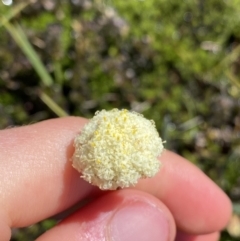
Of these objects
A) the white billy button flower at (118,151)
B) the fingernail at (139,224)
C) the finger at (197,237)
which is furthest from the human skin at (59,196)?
the finger at (197,237)

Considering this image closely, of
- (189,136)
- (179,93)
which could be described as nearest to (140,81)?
(179,93)

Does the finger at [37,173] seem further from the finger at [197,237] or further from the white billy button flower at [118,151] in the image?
the finger at [197,237]

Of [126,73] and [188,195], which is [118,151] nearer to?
[188,195]

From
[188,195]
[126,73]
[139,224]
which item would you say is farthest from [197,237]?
[126,73]

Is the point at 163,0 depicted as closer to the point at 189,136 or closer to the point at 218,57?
the point at 218,57

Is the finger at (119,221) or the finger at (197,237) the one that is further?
the finger at (197,237)

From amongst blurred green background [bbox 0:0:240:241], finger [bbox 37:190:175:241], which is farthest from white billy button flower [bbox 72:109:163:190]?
blurred green background [bbox 0:0:240:241]

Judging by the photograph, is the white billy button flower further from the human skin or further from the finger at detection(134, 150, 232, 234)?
the finger at detection(134, 150, 232, 234)
